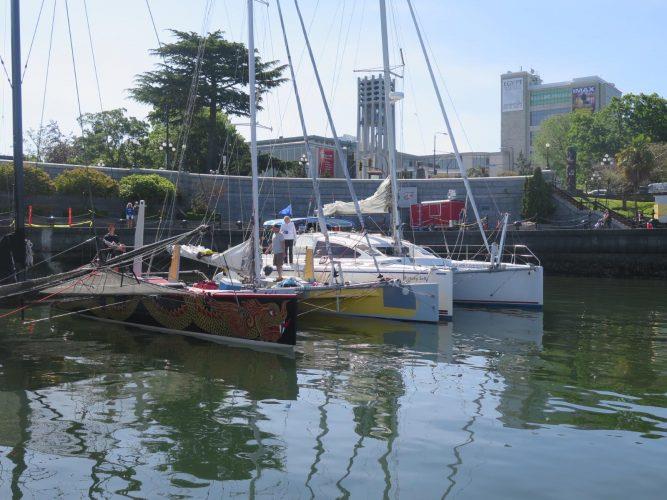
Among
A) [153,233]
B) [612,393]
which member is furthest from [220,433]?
[153,233]

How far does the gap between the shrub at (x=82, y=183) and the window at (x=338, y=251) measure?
1557cm

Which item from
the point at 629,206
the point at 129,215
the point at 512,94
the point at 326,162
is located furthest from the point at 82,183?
the point at 512,94

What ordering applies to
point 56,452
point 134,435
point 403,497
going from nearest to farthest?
1. point 403,497
2. point 56,452
3. point 134,435

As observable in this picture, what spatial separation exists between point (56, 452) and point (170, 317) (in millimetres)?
6897

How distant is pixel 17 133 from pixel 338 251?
352 inches

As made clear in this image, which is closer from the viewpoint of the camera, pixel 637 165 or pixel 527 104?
pixel 637 165

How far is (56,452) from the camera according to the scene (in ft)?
23.6

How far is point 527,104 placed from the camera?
378 ft

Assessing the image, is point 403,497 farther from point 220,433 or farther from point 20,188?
point 20,188

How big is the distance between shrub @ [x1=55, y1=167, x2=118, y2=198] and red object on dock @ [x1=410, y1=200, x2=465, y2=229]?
48.3 feet

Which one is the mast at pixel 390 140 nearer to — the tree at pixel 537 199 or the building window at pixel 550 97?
the tree at pixel 537 199

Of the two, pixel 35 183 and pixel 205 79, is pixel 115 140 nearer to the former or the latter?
pixel 205 79

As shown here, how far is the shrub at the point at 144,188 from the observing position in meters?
33.9

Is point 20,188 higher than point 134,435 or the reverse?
higher
